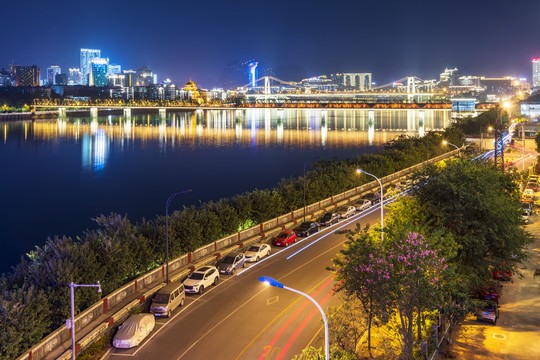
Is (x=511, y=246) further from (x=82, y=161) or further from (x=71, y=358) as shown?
(x=82, y=161)

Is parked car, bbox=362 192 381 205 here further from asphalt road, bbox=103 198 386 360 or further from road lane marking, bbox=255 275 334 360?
road lane marking, bbox=255 275 334 360

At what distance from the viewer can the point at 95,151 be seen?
3110 inches

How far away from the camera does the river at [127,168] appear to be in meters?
41.8

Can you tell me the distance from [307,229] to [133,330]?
12488 millimetres

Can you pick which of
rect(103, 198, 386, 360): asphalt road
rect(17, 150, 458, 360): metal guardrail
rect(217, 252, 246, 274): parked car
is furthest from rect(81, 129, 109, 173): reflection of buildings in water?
rect(103, 198, 386, 360): asphalt road

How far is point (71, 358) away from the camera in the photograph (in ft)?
42.4

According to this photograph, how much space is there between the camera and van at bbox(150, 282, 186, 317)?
15352 millimetres

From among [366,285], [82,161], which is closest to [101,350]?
[366,285]

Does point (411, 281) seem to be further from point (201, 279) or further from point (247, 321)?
point (201, 279)

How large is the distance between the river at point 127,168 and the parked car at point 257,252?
16.3m

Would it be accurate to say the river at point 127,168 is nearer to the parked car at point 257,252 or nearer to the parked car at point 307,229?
the parked car at point 257,252

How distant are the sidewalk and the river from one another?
24.7 m

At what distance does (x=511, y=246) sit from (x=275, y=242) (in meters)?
9.75

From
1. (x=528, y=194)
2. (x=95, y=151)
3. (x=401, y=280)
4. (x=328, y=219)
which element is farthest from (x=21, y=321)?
(x=95, y=151)
